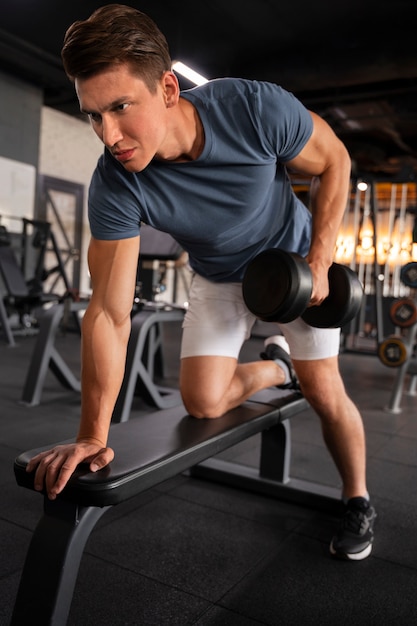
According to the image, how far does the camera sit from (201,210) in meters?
1.30

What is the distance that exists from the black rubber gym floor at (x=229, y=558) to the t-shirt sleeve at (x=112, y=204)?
82cm

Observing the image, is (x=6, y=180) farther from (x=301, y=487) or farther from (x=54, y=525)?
(x=54, y=525)

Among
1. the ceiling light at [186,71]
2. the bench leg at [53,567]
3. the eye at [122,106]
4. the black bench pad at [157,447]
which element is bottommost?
the bench leg at [53,567]

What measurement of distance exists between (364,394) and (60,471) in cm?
308

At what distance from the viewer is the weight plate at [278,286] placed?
3.86 ft

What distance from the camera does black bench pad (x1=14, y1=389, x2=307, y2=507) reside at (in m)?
0.94

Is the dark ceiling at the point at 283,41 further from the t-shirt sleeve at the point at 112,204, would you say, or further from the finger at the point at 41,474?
the finger at the point at 41,474

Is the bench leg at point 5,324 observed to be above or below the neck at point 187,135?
below

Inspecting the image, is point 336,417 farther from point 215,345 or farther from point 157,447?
point 157,447

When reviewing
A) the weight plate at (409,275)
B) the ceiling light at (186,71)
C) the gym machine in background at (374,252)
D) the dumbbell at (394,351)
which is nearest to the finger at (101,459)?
the gym machine in background at (374,252)

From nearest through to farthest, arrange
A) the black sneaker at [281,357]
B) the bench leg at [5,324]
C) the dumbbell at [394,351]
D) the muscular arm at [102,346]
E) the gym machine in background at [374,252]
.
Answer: the muscular arm at [102,346], the black sneaker at [281,357], the dumbbell at [394,351], the gym machine in background at [374,252], the bench leg at [5,324]

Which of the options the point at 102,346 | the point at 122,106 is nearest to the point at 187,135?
the point at 122,106

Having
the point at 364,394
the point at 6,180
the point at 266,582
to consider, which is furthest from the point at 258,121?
the point at 6,180

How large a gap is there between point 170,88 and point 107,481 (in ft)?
2.56
